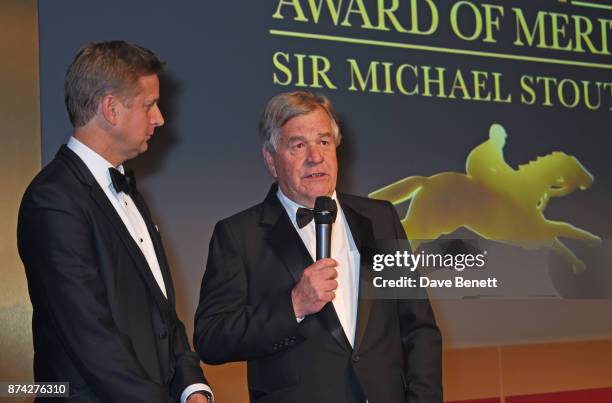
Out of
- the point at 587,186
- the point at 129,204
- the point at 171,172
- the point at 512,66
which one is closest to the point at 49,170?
the point at 129,204

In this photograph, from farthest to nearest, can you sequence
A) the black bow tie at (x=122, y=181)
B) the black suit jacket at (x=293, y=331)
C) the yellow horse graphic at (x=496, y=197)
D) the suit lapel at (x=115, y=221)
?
1. the yellow horse graphic at (x=496, y=197)
2. the black suit jacket at (x=293, y=331)
3. the black bow tie at (x=122, y=181)
4. the suit lapel at (x=115, y=221)

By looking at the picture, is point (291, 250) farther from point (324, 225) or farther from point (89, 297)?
point (89, 297)

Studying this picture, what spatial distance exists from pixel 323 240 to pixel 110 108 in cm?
75

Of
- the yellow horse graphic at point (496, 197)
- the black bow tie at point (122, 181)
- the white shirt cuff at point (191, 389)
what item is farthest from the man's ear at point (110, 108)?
the yellow horse graphic at point (496, 197)

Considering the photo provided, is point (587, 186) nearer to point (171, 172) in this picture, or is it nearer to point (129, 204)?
point (171, 172)

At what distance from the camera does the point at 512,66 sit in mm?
4648

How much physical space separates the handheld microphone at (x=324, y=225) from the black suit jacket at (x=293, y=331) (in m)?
0.20

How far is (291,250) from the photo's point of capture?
2754 millimetres

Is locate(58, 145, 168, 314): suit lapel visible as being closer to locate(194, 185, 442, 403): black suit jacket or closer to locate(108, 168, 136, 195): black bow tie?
locate(108, 168, 136, 195): black bow tie

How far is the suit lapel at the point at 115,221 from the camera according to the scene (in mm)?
2363

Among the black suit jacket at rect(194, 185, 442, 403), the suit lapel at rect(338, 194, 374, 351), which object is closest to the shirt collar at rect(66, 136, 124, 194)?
the black suit jacket at rect(194, 185, 442, 403)

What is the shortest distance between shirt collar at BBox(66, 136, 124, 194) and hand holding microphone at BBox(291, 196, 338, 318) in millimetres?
613

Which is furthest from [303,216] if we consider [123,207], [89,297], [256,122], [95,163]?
[256,122]

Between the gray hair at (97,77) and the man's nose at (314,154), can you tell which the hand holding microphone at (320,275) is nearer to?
the man's nose at (314,154)
